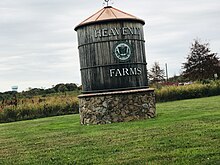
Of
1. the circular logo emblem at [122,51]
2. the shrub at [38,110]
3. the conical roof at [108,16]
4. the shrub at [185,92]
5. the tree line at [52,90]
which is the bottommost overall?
the shrub at [38,110]

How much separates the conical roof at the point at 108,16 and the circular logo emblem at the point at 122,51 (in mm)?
863

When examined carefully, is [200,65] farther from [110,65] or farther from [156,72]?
[110,65]

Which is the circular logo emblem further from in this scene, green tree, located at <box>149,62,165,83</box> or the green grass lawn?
green tree, located at <box>149,62,165,83</box>

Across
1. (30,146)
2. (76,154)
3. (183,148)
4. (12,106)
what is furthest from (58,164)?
(12,106)

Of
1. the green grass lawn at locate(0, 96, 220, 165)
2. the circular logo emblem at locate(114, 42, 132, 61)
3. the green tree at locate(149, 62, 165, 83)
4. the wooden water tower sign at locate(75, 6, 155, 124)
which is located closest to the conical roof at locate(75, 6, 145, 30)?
the wooden water tower sign at locate(75, 6, 155, 124)

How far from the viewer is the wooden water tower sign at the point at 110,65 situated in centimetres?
1373

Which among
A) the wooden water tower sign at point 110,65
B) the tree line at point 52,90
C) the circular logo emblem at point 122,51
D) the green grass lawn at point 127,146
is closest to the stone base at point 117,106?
the wooden water tower sign at point 110,65

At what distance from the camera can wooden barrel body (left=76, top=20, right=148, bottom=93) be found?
1384 centimetres

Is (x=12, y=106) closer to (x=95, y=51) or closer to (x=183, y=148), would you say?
(x=95, y=51)

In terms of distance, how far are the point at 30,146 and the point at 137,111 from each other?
4.99 metres

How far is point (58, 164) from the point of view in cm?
702

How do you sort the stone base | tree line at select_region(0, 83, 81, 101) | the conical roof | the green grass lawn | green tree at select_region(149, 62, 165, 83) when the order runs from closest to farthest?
the green grass lawn < the stone base < the conical roof < tree line at select_region(0, 83, 81, 101) < green tree at select_region(149, 62, 165, 83)

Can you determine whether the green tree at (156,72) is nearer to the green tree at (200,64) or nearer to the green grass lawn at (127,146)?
the green tree at (200,64)

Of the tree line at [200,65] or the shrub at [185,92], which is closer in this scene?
the shrub at [185,92]
